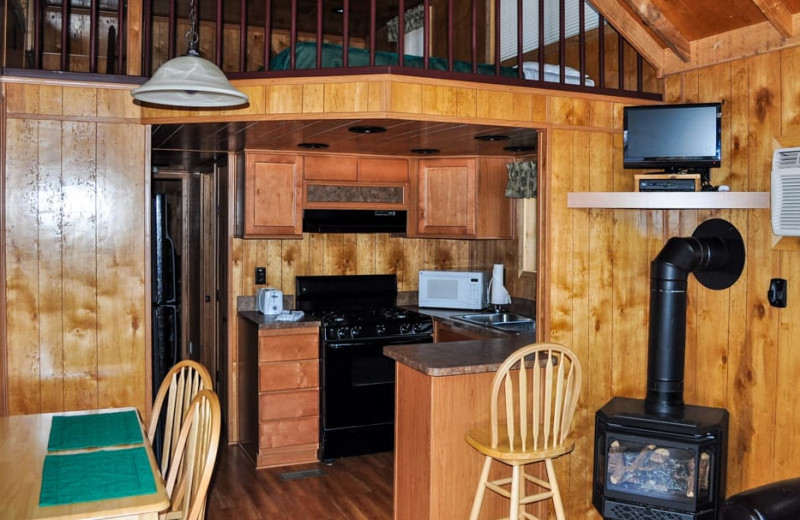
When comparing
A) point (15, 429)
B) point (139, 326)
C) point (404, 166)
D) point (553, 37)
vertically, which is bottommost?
point (15, 429)

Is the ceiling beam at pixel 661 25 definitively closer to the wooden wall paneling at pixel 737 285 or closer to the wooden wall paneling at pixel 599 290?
the wooden wall paneling at pixel 737 285

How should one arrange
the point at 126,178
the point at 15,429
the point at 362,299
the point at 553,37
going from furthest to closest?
the point at 362,299
the point at 553,37
the point at 126,178
the point at 15,429

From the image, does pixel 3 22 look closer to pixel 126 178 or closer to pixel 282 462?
pixel 126 178

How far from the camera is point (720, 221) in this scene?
3381 mm

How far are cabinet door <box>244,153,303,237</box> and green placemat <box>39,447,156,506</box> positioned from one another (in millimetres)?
2638

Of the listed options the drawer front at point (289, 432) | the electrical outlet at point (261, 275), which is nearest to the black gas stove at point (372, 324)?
the electrical outlet at point (261, 275)

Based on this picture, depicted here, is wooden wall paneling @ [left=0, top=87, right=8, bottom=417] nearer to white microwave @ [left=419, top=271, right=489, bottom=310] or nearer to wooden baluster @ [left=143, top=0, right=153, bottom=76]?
wooden baluster @ [left=143, top=0, right=153, bottom=76]

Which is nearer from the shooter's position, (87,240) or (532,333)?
(87,240)

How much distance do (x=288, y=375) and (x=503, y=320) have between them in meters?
1.48

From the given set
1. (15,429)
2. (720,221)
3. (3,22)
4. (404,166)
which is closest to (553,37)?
(404,166)

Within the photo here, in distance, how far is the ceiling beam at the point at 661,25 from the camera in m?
3.40

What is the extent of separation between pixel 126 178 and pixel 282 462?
7.25 ft

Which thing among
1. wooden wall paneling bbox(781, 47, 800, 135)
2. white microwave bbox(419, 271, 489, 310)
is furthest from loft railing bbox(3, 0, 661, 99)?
white microwave bbox(419, 271, 489, 310)

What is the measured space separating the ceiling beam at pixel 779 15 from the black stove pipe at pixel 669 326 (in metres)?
0.93
